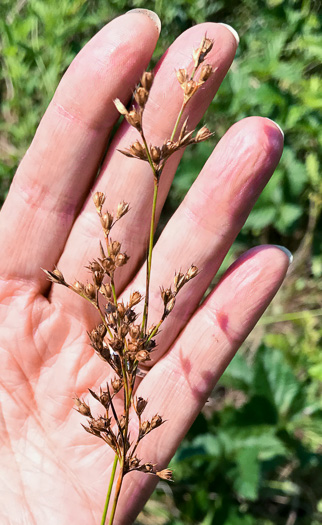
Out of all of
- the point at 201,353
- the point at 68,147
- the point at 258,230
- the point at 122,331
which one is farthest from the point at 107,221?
the point at 258,230

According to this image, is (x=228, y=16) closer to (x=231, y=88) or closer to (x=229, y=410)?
(x=231, y=88)

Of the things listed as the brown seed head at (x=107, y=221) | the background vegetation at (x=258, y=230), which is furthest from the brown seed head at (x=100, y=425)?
the background vegetation at (x=258, y=230)

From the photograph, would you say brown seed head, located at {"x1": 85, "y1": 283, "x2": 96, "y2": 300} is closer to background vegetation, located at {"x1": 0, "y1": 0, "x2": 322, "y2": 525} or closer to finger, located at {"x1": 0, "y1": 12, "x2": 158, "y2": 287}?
finger, located at {"x1": 0, "y1": 12, "x2": 158, "y2": 287}

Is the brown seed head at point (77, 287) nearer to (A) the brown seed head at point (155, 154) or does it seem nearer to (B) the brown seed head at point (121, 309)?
(B) the brown seed head at point (121, 309)

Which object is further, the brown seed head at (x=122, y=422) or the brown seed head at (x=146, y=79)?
the brown seed head at (x=122, y=422)

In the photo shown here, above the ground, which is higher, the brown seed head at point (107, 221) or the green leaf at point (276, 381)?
the brown seed head at point (107, 221)

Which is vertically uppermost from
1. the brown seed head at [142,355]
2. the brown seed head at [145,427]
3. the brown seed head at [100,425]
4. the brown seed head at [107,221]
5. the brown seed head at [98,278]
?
the brown seed head at [107,221]

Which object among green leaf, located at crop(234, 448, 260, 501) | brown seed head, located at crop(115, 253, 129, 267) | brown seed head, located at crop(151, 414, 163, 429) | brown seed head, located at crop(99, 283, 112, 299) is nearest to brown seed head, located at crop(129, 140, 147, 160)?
brown seed head, located at crop(115, 253, 129, 267)

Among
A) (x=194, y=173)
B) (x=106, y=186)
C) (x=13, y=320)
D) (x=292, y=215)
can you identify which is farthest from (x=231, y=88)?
(x=13, y=320)
